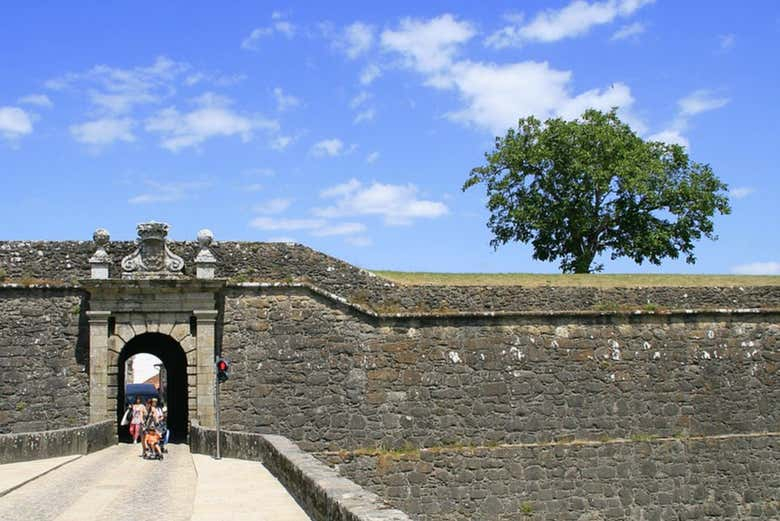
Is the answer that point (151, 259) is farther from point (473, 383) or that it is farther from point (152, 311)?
point (473, 383)

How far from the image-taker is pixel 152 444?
1677cm

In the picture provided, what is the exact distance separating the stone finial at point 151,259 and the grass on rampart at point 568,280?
493 cm

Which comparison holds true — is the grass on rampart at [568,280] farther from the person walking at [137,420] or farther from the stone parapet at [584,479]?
the person walking at [137,420]

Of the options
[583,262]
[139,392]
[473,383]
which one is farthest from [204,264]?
[583,262]

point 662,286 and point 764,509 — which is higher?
point 662,286

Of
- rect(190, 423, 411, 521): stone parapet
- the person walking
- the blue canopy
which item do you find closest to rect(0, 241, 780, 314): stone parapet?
the person walking

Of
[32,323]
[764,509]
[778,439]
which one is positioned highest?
[32,323]

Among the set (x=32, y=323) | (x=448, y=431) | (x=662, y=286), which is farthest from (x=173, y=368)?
(x=662, y=286)

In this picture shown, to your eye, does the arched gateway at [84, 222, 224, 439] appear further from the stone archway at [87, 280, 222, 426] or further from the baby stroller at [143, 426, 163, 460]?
the baby stroller at [143, 426, 163, 460]

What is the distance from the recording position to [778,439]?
21078mm

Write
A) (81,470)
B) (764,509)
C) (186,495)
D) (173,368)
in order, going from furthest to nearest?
(173,368)
(764,509)
(81,470)
(186,495)

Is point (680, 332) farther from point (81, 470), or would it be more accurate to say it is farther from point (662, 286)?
point (81, 470)

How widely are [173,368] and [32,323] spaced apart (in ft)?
23.3

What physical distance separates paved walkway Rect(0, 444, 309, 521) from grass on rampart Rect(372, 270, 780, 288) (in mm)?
7498
